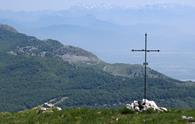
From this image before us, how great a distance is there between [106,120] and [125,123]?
4.10 feet

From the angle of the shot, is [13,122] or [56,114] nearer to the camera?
[13,122]

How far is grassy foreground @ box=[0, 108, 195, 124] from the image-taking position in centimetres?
2334

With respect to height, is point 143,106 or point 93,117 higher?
point 143,106

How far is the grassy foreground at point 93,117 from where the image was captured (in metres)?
23.3

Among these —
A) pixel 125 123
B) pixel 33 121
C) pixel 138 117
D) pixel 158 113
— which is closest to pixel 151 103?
pixel 158 113

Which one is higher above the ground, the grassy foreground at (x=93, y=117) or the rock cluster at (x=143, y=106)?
the rock cluster at (x=143, y=106)

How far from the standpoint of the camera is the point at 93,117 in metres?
24.8

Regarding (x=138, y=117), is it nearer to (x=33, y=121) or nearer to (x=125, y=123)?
(x=125, y=123)

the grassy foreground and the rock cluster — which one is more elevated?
the rock cluster

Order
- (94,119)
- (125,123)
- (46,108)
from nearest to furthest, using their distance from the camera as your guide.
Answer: (125,123)
(94,119)
(46,108)

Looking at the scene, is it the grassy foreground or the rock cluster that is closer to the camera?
the grassy foreground

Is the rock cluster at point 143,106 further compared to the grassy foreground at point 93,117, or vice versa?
the rock cluster at point 143,106

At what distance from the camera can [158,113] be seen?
1026 inches

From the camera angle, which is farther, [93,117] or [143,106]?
[143,106]
